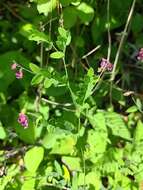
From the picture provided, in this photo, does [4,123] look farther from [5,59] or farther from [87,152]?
[87,152]

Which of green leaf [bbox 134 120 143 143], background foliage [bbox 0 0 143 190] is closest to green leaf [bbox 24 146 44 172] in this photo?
background foliage [bbox 0 0 143 190]

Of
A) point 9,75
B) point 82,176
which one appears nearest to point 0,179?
point 82,176

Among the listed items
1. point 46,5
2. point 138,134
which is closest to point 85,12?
point 46,5

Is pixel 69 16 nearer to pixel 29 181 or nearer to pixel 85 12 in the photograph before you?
pixel 85 12

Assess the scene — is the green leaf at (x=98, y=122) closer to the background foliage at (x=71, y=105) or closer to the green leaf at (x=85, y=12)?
the background foliage at (x=71, y=105)

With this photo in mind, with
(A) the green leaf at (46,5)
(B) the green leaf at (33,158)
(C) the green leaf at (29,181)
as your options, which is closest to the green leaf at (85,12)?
(A) the green leaf at (46,5)

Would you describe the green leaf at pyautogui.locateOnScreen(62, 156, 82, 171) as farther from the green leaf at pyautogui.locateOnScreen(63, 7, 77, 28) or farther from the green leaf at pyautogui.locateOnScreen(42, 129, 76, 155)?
the green leaf at pyautogui.locateOnScreen(63, 7, 77, 28)
